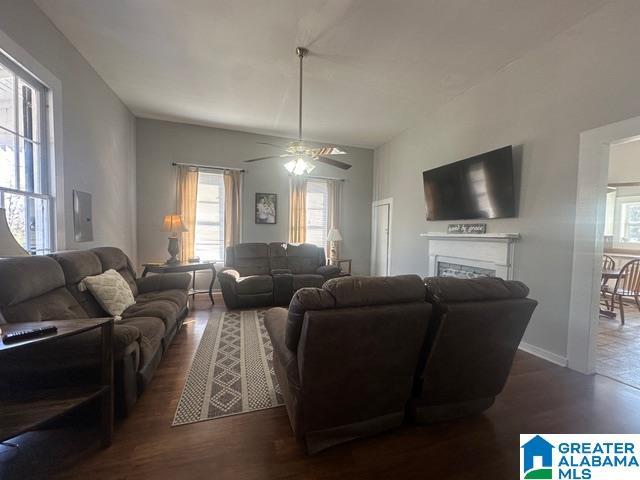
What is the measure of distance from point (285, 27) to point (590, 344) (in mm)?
3948

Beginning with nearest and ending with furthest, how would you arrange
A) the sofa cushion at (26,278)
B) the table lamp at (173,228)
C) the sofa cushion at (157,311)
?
the sofa cushion at (26,278), the sofa cushion at (157,311), the table lamp at (173,228)

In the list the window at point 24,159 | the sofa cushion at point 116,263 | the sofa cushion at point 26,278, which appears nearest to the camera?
the sofa cushion at point 26,278

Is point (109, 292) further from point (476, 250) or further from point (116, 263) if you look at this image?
point (476, 250)

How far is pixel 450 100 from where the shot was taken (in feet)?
12.6

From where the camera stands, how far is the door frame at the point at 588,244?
→ 228cm

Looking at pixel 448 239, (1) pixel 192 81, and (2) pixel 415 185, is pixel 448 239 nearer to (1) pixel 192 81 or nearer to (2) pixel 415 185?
(2) pixel 415 185

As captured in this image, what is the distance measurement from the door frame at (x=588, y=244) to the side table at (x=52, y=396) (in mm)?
3622

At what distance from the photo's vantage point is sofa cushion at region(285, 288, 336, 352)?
127cm

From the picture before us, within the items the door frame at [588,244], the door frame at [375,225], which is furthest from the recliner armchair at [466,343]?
the door frame at [375,225]

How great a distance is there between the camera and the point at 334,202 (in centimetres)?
585

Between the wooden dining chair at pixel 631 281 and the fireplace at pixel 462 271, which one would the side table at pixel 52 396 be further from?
the wooden dining chair at pixel 631 281

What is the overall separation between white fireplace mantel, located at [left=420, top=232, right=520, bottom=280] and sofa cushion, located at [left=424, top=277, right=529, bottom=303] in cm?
163

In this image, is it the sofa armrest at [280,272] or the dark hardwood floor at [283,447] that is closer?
the dark hardwood floor at [283,447]

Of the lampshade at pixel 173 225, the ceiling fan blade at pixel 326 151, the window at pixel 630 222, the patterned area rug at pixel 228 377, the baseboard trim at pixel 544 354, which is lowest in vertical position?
the patterned area rug at pixel 228 377
